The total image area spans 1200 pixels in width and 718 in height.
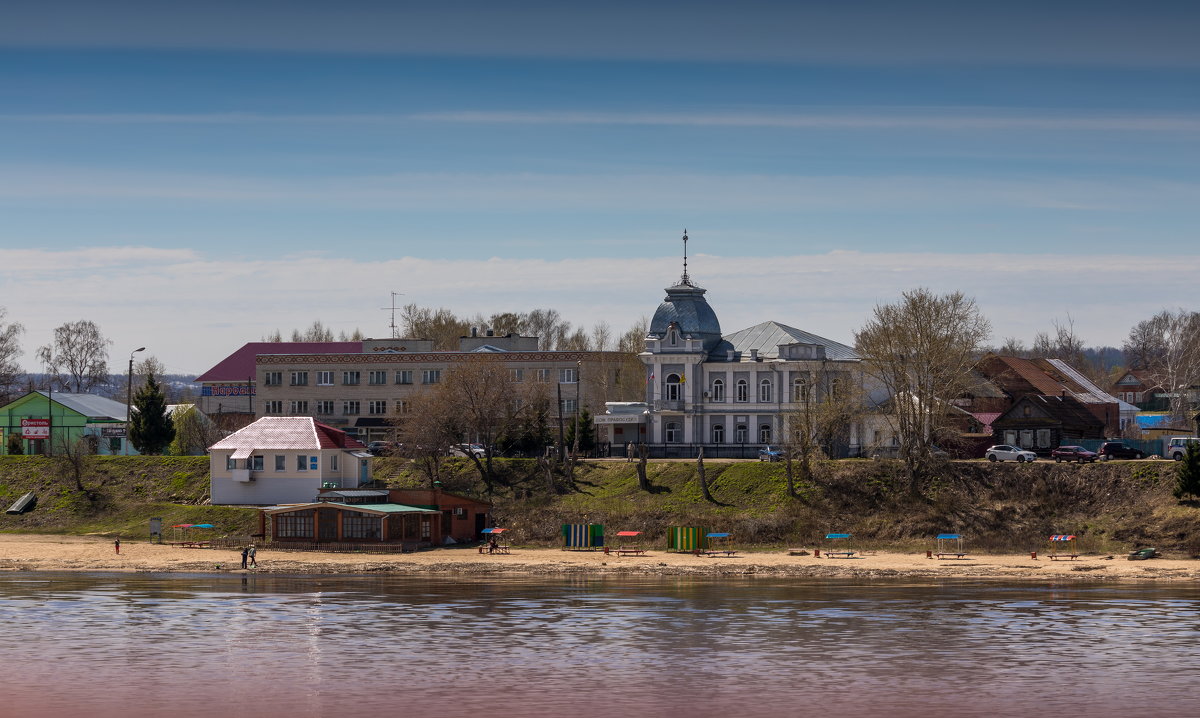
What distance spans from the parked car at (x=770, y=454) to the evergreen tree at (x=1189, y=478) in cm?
→ 2433

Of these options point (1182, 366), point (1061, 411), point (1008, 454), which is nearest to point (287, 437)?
point (1008, 454)

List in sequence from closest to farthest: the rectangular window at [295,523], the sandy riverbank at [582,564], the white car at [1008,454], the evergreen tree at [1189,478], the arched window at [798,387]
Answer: the sandy riverbank at [582,564], the evergreen tree at [1189,478], the rectangular window at [295,523], the white car at [1008,454], the arched window at [798,387]

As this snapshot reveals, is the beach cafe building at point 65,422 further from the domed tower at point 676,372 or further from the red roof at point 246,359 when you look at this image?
the domed tower at point 676,372

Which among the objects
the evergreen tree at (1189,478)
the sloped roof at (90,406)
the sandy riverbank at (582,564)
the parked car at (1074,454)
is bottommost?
the sandy riverbank at (582,564)

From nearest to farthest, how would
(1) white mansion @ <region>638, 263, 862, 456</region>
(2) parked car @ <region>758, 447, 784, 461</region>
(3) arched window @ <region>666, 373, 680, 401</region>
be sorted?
(2) parked car @ <region>758, 447, 784, 461</region> < (1) white mansion @ <region>638, 263, 862, 456</region> < (3) arched window @ <region>666, 373, 680, 401</region>

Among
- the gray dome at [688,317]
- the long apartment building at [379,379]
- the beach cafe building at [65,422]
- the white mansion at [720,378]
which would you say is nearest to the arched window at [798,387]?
the white mansion at [720,378]

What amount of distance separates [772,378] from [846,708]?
60065mm

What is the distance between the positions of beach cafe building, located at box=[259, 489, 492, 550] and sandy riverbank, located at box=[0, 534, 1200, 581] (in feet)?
5.98

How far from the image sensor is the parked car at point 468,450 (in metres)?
95.7

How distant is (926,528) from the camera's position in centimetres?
8056

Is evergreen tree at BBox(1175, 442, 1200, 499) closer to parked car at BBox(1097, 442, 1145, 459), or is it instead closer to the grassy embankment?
the grassy embankment

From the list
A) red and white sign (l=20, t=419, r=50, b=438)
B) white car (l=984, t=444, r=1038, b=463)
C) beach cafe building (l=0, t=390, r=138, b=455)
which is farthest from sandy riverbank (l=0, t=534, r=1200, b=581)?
beach cafe building (l=0, t=390, r=138, b=455)

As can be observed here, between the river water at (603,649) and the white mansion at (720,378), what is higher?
the white mansion at (720,378)

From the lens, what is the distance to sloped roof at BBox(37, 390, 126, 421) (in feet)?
394
